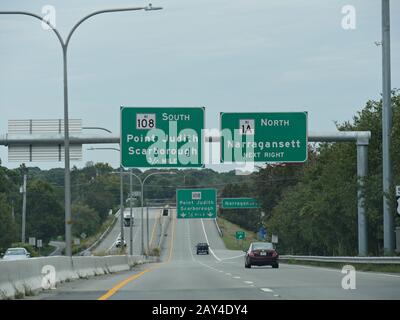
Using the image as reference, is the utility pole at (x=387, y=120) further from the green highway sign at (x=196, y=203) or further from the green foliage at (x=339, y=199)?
the green highway sign at (x=196, y=203)

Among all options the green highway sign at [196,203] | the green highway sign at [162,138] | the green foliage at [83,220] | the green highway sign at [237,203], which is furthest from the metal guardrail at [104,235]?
the green highway sign at [162,138]

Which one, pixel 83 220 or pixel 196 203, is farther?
pixel 83 220

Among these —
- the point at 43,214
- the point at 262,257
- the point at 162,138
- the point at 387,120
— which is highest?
the point at 387,120

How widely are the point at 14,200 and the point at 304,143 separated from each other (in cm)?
10838

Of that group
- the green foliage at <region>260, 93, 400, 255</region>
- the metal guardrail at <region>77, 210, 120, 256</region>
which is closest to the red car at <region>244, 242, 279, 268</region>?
the green foliage at <region>260, 93, 400, 255</region>

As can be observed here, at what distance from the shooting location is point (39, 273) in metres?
23.8

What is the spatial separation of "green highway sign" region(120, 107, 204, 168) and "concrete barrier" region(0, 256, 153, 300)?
6209 mm

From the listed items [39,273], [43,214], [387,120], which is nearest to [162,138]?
[387,120]

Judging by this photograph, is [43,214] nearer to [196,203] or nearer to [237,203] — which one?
[237,203]

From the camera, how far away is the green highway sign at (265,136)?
42.2 metres

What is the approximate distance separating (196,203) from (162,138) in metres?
35.4

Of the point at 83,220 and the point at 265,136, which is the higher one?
the point at 265,136
